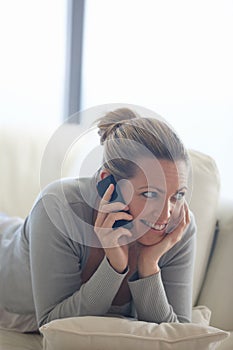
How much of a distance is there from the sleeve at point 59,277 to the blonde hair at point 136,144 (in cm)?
18

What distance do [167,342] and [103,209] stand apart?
30cm

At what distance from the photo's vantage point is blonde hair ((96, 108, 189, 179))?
3.78 ft

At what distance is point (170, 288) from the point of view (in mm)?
1358

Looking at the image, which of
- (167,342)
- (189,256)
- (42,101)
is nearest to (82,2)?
(42,101)

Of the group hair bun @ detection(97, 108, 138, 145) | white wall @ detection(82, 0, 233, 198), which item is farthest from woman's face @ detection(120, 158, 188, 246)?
white wall @ detection(82, 0, 233, 198)

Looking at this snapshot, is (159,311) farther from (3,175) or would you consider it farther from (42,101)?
(42,101)

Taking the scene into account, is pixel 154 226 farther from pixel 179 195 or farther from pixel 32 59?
pixel 32 59

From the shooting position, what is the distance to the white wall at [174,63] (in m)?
2.00

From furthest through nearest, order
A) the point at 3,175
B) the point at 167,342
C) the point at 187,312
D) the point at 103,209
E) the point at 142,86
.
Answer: the point at 142,86, the point at 3,175, the point at 187,312, the point at 103,209, the point at 167,342

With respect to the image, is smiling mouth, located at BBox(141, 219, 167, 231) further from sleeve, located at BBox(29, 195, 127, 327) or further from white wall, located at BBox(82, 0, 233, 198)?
white wall, located at BBox(82, 0, 233, 198)

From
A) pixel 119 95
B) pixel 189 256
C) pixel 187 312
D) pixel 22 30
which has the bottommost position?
pixel 187 312

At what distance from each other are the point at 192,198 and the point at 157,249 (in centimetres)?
36

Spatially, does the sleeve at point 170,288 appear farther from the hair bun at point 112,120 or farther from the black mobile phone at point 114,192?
the hair bun at point 112,120

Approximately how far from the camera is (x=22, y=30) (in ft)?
8.32
